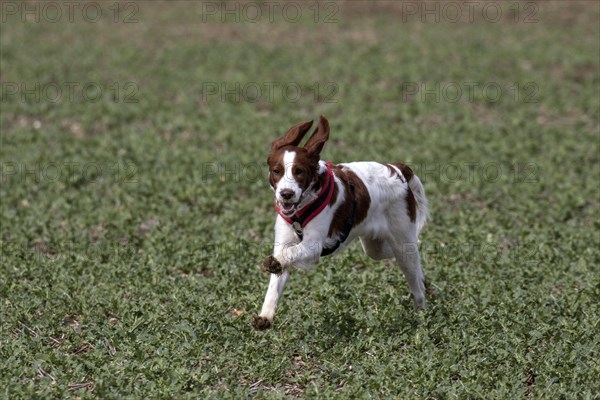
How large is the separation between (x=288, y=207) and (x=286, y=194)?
199 millimetres

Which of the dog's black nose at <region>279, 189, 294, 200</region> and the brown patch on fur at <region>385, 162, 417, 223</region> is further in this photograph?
the brown patch on fur at <region>385, 162, 417, 223</region>

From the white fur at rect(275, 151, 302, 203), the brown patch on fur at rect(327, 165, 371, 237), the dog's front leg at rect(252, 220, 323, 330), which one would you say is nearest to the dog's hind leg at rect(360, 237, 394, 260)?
the brown patch on fur at rect(327, 165, 371, 237)

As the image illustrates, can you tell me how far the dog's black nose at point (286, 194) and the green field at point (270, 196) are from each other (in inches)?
47.9

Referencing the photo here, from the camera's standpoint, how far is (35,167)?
1213 cm

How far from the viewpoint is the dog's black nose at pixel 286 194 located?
634 centimetres

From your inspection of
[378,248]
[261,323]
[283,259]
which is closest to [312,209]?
[283,259]

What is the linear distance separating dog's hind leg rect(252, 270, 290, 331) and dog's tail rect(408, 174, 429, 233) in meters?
1.40

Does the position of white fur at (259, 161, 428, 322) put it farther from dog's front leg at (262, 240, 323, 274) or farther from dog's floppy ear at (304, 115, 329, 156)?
dog's floppy ear at (304, 115, 329, 156)

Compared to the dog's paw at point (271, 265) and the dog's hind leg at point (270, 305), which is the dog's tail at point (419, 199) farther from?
the dog's paw at point (271, 265)

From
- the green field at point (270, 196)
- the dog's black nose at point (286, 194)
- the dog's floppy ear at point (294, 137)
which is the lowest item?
the green field at point (270, 196)

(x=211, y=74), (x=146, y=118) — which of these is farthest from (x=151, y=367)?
(x=211, y=74)

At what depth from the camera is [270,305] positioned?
274 inches

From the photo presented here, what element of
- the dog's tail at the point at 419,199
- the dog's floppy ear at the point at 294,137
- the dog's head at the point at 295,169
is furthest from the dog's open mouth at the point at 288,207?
the dog's tail at the point at 419,199

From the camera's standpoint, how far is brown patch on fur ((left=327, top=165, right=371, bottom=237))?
6.95 metres
